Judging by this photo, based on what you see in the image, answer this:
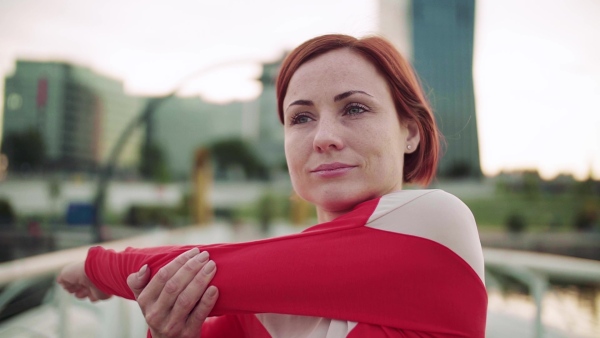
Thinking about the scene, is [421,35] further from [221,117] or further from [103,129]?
[103,129]

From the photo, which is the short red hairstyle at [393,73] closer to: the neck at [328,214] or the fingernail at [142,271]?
the neck at [328,214]

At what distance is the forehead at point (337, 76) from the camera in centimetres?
103

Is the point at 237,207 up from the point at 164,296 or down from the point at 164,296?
down

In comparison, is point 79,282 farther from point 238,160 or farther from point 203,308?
point 238,160

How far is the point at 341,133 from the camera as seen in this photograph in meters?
0.99

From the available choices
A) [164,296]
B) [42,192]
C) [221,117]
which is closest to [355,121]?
[164,296]

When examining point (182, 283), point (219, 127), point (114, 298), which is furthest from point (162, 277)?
point (219, 127)

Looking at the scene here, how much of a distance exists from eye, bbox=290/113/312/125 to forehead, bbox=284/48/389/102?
0.05 metres

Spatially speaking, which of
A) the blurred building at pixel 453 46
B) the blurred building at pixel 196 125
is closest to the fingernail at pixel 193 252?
the blurred building at pixel 453 46

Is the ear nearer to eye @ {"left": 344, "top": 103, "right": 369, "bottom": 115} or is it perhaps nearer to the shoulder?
eye @ {"left": 344, "top": 103, "right": 369, "bottom": 115}

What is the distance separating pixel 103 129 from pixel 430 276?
67.6m

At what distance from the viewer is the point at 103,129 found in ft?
199

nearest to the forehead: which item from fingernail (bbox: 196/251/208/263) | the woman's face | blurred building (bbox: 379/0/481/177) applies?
the woman's face

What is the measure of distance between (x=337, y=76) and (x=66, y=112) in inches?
2026
